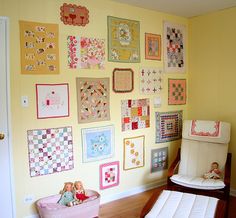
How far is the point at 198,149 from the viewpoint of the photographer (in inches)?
133

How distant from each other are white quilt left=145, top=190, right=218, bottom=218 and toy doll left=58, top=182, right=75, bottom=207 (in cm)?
89

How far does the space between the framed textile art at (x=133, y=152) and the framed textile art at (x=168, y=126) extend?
1.00 ft

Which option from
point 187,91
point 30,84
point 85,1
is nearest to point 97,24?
point 85,1

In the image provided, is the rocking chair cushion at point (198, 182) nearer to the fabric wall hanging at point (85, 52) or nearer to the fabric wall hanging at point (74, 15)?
the fabric wall hanging at point (85, 52)

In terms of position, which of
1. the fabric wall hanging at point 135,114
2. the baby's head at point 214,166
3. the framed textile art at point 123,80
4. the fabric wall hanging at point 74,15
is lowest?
the baby's head at point 214,166

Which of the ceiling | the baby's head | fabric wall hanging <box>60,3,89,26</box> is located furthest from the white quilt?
the ceiling

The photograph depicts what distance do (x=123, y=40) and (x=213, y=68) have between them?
1.28 metres

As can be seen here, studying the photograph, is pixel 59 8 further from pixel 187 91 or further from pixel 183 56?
pixel 187 91

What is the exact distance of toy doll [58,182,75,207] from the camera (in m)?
2.73

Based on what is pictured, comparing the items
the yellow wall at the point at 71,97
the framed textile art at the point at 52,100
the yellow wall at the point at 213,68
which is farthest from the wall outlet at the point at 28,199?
the yellow wall at the point at 213,68

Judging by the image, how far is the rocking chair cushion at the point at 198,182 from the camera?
285cm

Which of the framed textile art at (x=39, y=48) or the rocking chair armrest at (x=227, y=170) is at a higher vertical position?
the framed textile art at (x=39, y=48)

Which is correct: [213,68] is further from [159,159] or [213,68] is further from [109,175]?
[109,175]

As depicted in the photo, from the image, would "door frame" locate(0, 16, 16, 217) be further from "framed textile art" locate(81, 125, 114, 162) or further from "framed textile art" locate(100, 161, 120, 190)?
"framed textile art" locate(100, 161, 120, 190)
